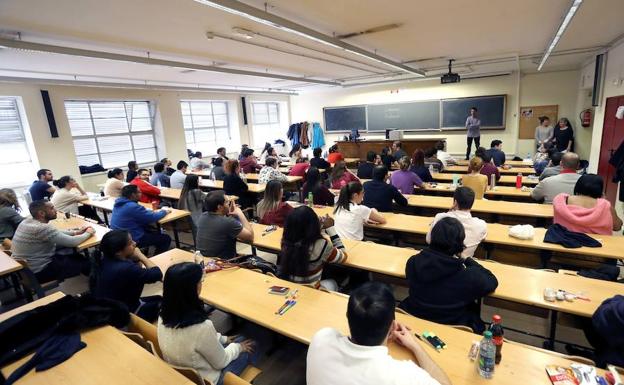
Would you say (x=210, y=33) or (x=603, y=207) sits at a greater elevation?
(x=210, y=33)

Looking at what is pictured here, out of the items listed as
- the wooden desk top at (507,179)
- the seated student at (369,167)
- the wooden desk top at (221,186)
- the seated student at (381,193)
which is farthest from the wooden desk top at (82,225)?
the wooden desk top at (507,179)

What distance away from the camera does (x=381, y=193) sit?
420cm

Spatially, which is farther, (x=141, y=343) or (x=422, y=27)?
(x=422, y=27)

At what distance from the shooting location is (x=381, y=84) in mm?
12336

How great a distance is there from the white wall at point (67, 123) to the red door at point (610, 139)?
36.0 ft

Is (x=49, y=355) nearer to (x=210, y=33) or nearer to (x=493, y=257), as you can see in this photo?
(x=493, y=257)

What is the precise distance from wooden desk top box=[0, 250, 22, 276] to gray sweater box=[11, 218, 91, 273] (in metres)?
0.10

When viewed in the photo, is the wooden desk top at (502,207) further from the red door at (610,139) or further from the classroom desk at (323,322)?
the red door at (610,139)

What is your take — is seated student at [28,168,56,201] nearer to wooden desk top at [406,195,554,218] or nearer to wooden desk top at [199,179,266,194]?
wooden desk top at [199,179,266,194]

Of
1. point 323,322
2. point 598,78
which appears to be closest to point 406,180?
point 323,322

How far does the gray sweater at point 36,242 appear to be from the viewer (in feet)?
10.9

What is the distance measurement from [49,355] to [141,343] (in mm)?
465

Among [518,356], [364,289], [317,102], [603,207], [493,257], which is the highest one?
[317,102]

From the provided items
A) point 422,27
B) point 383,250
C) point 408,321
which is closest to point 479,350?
point 408,321
